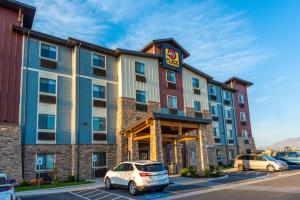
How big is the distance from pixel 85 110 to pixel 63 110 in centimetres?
188

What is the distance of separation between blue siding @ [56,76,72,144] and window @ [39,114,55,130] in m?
0.40

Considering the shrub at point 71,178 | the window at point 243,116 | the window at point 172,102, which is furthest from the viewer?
the window at point 243,116

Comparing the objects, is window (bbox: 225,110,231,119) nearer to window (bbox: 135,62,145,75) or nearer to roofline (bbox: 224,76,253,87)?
roofline (bbox: 224,76,253,87)

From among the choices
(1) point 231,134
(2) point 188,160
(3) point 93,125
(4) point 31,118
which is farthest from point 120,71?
(1) point 231,134

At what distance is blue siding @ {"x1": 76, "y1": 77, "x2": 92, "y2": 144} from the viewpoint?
22.7 meters

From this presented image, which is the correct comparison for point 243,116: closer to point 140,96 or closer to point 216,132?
point 216,132

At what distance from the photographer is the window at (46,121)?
68.7 feet

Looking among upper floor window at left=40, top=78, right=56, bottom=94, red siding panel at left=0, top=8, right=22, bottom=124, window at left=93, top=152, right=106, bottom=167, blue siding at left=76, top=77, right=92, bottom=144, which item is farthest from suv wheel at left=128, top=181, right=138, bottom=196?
upper floor window at left=40, top=78, right=56, bottom=94

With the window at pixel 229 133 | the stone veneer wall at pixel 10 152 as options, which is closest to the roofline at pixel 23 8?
the stone veneer wall at pixel 10 152

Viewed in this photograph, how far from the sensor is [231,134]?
39.4 m

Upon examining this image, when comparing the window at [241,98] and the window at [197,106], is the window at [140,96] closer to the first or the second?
the window at [197,106]

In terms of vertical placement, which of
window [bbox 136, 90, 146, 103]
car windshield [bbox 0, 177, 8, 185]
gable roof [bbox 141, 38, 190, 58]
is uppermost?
gable roof [bbox 141, 38, 190, 58]

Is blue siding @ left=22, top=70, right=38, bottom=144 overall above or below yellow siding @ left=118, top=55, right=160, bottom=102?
below

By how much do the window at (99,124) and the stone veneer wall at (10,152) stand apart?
6.47 metres
